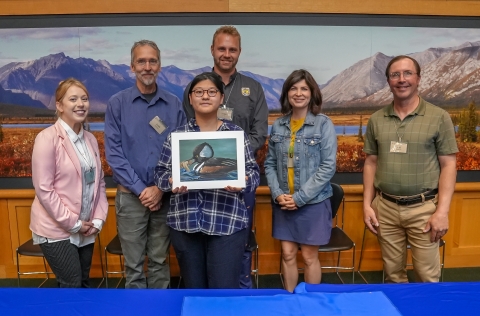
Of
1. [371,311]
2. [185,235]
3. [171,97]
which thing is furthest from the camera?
[171,97]

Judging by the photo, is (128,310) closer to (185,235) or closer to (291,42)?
(185,235)

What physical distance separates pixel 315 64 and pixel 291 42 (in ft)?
1.04

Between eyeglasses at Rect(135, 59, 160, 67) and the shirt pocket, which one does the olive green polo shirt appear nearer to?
the shirt pocket

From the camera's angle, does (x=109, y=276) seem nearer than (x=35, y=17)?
No

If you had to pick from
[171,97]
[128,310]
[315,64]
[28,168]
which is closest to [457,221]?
[315,64]

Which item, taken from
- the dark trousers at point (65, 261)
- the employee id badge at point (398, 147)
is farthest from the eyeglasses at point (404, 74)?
the dark trousers at point (65, 261)

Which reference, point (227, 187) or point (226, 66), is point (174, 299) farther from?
point (226, 66)

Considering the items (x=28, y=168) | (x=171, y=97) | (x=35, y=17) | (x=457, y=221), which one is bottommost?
(x=457, y=221)

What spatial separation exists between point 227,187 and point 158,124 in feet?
2.52

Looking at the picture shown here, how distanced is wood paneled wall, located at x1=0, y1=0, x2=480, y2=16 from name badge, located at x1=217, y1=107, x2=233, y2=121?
1.24m

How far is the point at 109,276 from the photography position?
3.62m

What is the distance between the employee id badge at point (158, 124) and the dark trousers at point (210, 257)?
0.71m

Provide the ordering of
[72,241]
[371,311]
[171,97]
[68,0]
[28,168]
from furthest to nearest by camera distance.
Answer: [28,168], [68,0], [171,97], [72,241], [371,311]

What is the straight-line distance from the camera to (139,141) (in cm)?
240
